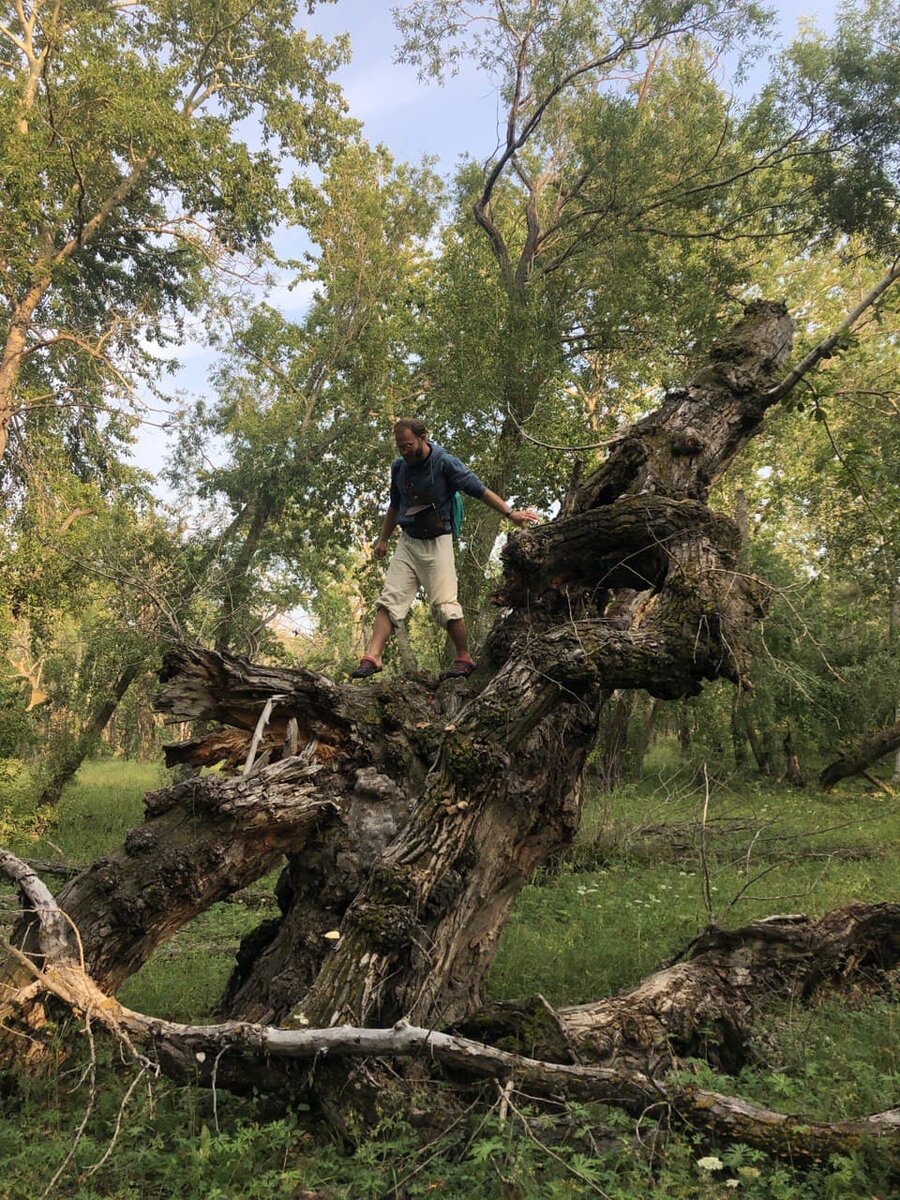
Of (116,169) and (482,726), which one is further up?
(116,169)

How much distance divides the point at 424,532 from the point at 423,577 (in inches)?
14.1

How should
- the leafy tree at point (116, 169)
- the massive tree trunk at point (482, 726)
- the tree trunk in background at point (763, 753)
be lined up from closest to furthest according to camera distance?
the massive tree trunk at point (482, 726) < the leafy tree at point (116, 169) < the tree trunk in background at point (763, 753)

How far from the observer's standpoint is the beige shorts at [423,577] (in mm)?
5289

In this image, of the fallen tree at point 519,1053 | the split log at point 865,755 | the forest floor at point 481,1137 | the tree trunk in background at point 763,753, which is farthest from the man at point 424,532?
the tree trunk in background at point 763,753

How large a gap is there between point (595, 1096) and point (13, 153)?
12.9 m

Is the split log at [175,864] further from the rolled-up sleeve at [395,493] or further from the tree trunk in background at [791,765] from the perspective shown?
the tree trunk in background at [791,765]

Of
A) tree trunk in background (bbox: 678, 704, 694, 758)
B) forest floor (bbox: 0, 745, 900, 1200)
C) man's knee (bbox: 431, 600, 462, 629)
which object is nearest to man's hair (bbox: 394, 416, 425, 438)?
man's knee (bbox: 431, 600, 462, 629)

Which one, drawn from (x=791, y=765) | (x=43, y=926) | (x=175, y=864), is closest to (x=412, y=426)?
(x=175, y=864)

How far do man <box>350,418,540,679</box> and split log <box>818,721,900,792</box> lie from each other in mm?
12373

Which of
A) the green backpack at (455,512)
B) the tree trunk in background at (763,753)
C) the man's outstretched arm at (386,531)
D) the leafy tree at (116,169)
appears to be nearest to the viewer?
the green backpack at (455,512)

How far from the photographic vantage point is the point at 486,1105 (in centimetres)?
286

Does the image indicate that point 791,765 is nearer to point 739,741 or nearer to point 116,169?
point 739,741

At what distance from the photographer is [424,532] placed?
207 inches

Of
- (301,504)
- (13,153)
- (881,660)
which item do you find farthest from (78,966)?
(881,660)
